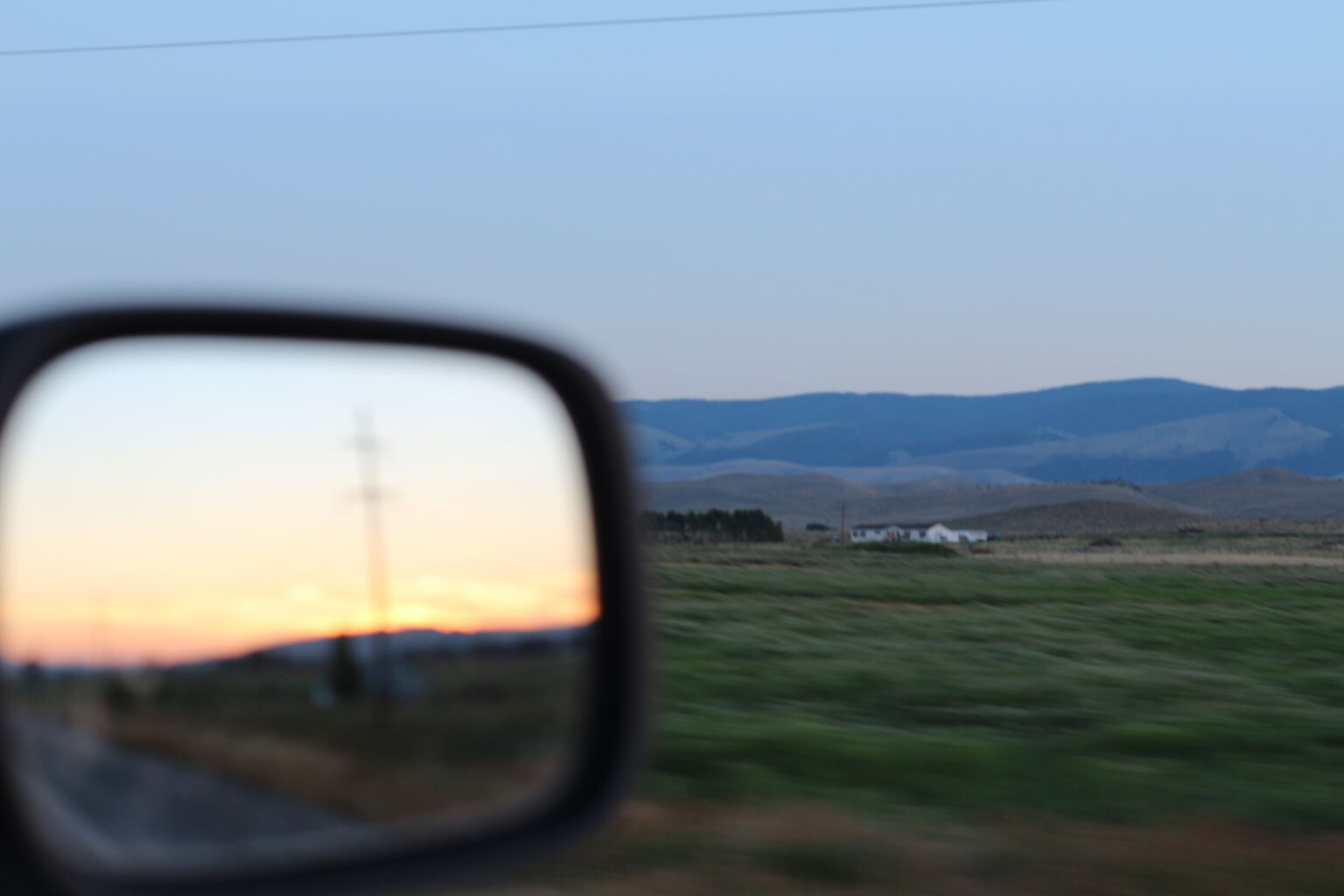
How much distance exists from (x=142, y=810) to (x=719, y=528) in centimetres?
10386

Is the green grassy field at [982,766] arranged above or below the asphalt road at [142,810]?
below

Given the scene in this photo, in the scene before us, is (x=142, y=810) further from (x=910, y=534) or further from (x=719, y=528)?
(x=910, y=534)

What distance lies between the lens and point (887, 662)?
41.9 ft

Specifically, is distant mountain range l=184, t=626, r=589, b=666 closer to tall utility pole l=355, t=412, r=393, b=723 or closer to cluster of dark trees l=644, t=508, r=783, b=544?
tall utility pole l=355, t=412, r=393, b=723

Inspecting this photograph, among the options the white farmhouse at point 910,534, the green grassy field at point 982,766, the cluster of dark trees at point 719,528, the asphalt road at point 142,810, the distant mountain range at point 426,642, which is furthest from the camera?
the white farmhouse at point 910,534

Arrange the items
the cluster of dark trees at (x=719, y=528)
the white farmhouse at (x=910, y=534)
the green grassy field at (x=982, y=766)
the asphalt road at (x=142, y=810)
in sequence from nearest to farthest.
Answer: the asphalt road at (x=142, y=810), the green grassy field at (x=982, y=766), the cluster of dark trees at (x=719, y=528), the white farmhouse at (x=910, y=534)

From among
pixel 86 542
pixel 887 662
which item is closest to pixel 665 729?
pixel 887 662

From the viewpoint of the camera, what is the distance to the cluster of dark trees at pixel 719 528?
341 feet

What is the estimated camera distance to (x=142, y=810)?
1.73m

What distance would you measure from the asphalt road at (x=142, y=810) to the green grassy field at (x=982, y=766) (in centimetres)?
329

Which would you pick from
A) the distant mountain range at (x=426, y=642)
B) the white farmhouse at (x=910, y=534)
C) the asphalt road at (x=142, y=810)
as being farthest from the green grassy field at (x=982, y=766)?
the white farmhouse at (x=910, y=534)

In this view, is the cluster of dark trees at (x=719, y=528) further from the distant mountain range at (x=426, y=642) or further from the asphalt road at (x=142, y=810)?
the asphalt road at (x=142, y=810)

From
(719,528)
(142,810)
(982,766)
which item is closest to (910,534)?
(719,528)

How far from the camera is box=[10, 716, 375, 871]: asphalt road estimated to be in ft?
5.41
